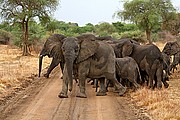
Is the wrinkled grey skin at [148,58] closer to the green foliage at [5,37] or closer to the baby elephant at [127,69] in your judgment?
the baby elephant at [127,69]

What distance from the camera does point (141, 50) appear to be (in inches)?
645

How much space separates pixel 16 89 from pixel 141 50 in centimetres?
543

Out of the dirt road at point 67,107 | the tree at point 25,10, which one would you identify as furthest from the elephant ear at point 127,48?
the tree at point 25,10

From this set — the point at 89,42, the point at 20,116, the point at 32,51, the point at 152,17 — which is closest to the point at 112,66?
the point at 89,42

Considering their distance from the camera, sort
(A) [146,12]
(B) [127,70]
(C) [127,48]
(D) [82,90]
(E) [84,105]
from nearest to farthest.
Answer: (E) [84,105] < (D) [82,90] < (B) [127,70] < (C) [127,48] < (A) [146,12]

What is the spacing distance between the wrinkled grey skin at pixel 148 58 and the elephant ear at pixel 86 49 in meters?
2.92

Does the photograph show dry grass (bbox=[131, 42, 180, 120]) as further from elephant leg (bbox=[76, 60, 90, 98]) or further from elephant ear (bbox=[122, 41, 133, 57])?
elephant ear (bbox=[122, 41, 133, 57])

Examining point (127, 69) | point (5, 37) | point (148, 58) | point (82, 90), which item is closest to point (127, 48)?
point (148, 58)

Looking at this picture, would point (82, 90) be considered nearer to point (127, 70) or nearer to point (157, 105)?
point (127, 70)

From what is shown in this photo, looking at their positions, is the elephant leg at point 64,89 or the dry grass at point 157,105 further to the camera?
the elephant leg at point 64,89

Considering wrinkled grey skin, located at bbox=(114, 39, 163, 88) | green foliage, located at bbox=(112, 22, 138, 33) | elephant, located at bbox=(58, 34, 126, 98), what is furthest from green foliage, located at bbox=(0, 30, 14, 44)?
elephant, located at bbox=(58, 34, 126, 98)

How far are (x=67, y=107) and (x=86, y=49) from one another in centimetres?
291

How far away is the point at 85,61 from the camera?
13602 mm

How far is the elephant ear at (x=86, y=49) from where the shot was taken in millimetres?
13492
